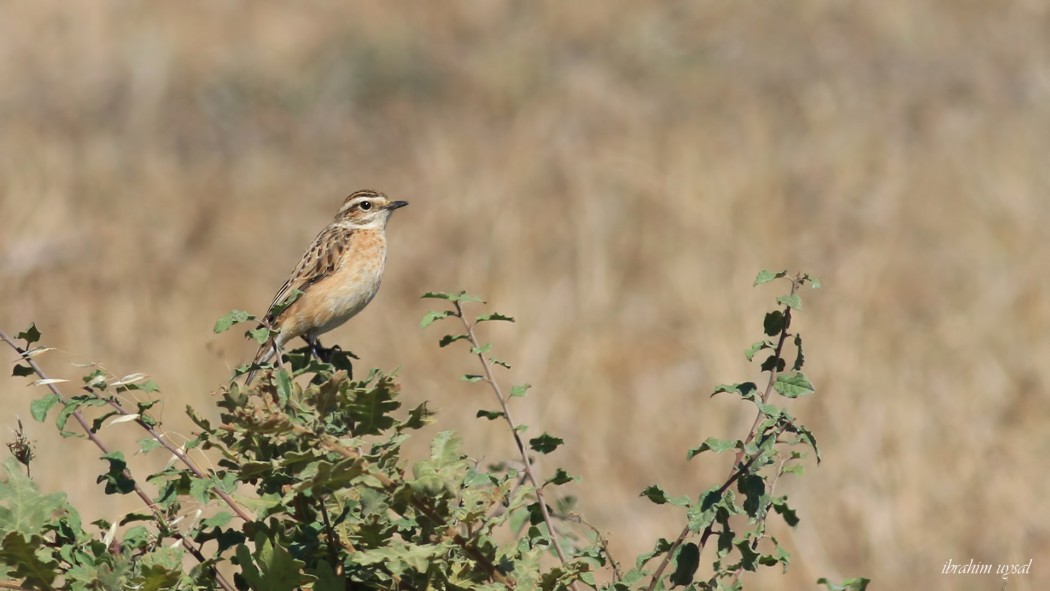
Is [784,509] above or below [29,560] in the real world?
above

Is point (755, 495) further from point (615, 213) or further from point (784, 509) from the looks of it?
point (615, 213)

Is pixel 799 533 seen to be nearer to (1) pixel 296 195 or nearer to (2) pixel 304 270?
(2) pixel 304 270

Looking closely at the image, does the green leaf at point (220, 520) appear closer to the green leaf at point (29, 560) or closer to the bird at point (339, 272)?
the green leaf at point (29, 560)

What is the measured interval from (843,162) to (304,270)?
9.49 m

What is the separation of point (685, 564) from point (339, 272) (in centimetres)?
404

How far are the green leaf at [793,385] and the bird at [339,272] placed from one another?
11.5 ft

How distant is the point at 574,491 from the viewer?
9.77 meters

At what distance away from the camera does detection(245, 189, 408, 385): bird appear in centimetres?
662

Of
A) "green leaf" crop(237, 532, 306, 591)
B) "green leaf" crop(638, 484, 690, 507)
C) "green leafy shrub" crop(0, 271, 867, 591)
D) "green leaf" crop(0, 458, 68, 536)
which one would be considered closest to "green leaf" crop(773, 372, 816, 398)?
"green leafy shrub" crop(0, 271, 867, 591)

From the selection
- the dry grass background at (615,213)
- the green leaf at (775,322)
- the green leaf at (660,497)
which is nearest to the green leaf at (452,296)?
the green leaf at (660,497)

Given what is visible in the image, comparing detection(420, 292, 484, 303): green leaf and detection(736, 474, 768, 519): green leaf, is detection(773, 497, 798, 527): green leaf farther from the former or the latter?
detection(420, 292, 484, 303): green leaf

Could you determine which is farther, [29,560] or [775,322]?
[775,322]

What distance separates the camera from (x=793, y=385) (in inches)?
123

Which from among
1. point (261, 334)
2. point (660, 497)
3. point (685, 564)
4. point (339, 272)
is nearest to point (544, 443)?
point (660, 497)
